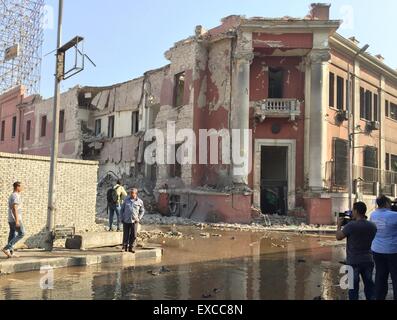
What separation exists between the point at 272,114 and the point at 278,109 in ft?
1.32

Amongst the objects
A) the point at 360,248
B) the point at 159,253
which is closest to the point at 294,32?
the point at 159,253

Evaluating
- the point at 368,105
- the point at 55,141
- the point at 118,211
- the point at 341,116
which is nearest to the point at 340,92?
the point at 341,116

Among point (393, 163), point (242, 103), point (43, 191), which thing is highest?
point (242, 103)

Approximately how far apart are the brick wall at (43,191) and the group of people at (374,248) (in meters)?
8.10

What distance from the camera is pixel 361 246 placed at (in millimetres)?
6129

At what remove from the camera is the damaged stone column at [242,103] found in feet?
75.6

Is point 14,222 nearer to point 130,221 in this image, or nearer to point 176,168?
point 130,221

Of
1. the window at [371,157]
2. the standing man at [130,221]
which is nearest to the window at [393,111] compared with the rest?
the window at [371,157]

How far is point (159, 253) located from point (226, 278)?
320 cm

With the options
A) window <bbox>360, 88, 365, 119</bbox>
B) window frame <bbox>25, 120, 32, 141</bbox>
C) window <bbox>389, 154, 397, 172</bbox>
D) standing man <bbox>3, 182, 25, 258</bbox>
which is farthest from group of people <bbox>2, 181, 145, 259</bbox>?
window frame <bbox>25, 120, 32, 141</bbox>

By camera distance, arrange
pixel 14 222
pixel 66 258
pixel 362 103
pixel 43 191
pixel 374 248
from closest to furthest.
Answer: pixel 374 248, pixel 14 222, pixel 66 258, pixel 43 191, pixel 362 103

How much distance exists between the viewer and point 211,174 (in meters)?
24.7

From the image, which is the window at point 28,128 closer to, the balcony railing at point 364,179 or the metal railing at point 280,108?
the metal railing at point 280,108
